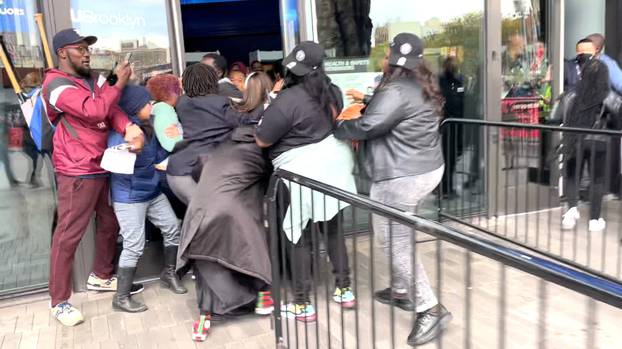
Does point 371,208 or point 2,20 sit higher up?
point 2,20

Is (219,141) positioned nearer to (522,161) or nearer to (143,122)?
(143,122)

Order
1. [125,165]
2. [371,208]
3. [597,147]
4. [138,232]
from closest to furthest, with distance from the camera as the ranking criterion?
[371,208] → [125,165] → [138,232] → [597,147]

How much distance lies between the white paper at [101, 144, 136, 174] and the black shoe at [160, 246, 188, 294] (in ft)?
2.75

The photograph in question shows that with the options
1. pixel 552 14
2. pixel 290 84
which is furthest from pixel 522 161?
pixel 290 84

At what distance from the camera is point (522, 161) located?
5.32 meters

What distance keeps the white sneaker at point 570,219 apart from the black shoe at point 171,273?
333 centimetres

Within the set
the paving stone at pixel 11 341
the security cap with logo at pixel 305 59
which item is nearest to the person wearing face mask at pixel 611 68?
the security cap with logo at pixel 305 59

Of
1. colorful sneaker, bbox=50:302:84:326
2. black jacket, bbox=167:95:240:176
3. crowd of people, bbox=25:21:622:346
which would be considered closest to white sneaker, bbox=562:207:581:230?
crowd of people, bbox=25:21:622:346

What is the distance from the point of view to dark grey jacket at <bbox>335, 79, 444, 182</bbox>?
304cm

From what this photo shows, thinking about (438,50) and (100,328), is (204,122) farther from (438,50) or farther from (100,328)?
(438,50)

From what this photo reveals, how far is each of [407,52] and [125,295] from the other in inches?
91.8

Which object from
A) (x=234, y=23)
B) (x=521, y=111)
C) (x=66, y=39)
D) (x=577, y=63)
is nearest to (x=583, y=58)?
(x=577, y=63)

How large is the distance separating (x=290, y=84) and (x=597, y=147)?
2.99 meters

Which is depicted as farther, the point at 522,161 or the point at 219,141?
the point at 522,161
